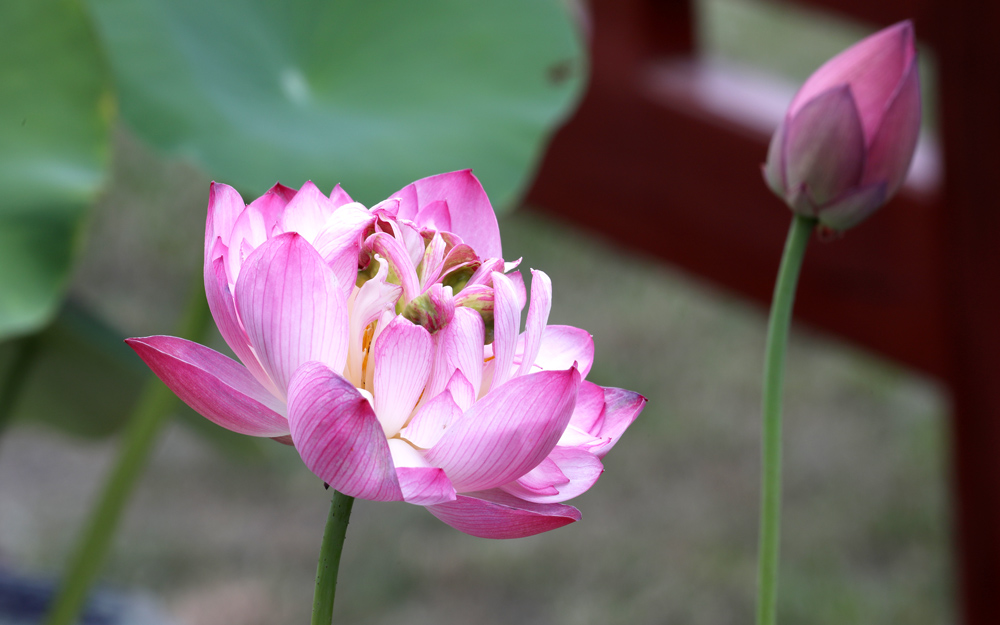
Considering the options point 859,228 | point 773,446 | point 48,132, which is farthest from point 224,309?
point 859,228

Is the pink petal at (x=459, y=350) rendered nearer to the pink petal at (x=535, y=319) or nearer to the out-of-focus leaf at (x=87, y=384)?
the pink petal at (x=535, y=319)

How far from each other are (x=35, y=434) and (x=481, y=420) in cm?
Result: 167

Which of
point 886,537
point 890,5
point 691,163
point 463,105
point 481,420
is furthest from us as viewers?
point 886,537

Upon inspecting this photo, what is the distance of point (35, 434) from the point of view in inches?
65.0

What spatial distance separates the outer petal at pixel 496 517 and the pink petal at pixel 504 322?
30 mm

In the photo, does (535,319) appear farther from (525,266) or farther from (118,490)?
(525,266)

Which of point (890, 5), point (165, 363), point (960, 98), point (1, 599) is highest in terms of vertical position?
point (890, 5)

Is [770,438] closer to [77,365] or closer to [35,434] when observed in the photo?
[77,365]

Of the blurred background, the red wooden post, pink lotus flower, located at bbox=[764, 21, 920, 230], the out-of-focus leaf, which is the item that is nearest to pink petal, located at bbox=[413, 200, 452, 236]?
pink lotus flower, located at bbox=[764, 21, 920, 230]

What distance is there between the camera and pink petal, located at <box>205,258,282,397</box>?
7.9 inches

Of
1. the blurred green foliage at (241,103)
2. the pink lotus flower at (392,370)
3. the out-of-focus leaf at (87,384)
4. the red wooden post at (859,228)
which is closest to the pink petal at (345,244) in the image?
the pink lotus flower at (392,370)

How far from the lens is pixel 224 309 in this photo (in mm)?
203

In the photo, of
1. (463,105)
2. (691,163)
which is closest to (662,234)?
(691,163)

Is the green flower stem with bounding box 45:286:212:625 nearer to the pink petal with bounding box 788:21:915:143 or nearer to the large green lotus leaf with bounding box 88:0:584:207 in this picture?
the large green lotus leaf with bounding box 88:0:584:207
